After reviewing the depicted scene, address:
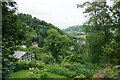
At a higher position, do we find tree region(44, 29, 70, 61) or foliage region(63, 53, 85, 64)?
tree region(44, 29, 70, 61)

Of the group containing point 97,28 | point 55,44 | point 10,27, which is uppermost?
point 97,28

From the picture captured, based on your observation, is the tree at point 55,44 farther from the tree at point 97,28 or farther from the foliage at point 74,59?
the tree at point 97,28

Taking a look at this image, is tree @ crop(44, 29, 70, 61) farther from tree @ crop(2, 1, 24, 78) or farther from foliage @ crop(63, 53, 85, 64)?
tree @ crop(2, 1, 24, 78)

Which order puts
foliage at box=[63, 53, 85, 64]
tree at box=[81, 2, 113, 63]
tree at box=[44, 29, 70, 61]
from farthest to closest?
1. tree at box=[44, 29, 70, 61]
2. foliage at box=[63, 53, 85, 64]
3. tree at box=[81, 2, 113, 63]

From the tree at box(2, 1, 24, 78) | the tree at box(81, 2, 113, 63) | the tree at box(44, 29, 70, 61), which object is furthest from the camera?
the tree at box(44, 29, 70, 61)

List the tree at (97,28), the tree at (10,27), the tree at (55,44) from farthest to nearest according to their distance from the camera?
the tree at (55,44)
the tree at (97,28)
the tree at (10,27)

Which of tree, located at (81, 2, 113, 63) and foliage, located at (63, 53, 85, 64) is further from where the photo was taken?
foliage, located at (63, 53, 85, 64)

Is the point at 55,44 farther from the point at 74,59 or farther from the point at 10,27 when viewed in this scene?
the point at 10,27

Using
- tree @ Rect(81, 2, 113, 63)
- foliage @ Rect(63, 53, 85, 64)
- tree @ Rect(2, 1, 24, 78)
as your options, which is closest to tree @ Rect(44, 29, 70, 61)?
foliage @ Rect(63, 53, 85, 64)

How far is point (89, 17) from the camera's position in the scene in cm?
745

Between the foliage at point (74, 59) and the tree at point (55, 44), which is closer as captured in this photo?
the foliage at point (74, 59)

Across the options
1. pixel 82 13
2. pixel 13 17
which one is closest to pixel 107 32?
pixel 82 13

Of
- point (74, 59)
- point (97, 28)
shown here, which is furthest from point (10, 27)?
point (97, 28)

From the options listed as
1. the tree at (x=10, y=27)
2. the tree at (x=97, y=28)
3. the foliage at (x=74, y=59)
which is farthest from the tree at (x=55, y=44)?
the tree at (x=10, y=27)
